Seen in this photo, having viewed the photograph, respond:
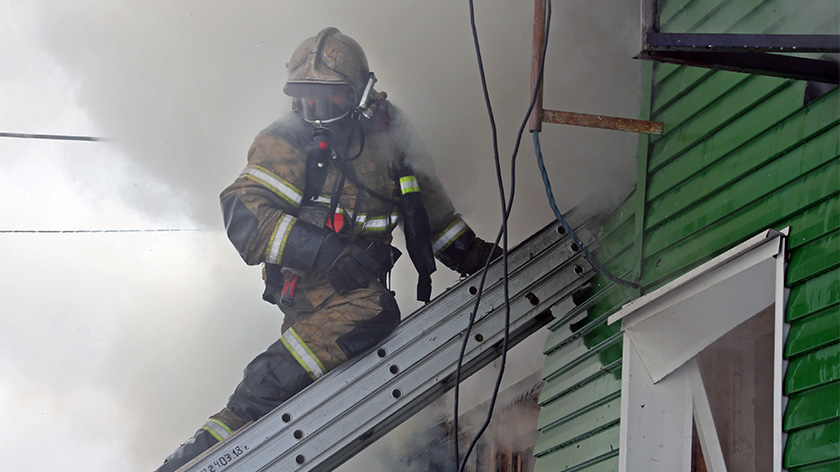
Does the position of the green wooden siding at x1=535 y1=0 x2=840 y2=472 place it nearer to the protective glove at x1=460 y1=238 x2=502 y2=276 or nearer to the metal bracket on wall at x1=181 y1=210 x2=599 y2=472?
the metal bracket on wall at x1=181 y1=210 x2=599 y2=472

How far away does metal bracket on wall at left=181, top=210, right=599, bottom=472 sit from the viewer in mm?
3875

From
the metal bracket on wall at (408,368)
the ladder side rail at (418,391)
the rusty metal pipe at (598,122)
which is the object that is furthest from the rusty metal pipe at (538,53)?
the ladder side rail at (418,391)

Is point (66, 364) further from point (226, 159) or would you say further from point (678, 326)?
point (678, 326)

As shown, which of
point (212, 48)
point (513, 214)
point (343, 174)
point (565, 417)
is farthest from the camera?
point (212, 48)

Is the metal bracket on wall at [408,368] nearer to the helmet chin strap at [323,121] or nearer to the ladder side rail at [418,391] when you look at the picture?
the ladder side rail at [418,391]

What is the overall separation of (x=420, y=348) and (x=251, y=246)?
2.97 feet

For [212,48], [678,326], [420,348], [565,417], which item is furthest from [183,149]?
[678,326]

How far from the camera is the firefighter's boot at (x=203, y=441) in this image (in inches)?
159

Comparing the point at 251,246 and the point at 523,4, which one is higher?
the point at 523,4

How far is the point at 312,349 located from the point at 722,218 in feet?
6.46

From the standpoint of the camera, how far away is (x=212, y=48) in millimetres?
6156

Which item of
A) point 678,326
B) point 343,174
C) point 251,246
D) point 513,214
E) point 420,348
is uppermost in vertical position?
point 513,214

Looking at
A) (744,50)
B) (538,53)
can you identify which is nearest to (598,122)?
(538,53)

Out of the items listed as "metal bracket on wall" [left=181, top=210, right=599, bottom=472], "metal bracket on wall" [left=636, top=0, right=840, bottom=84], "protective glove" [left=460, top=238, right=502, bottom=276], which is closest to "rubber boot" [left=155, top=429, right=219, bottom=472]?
"metal bracket on wall" [left=181, top=210, right=599, bottom=472]
